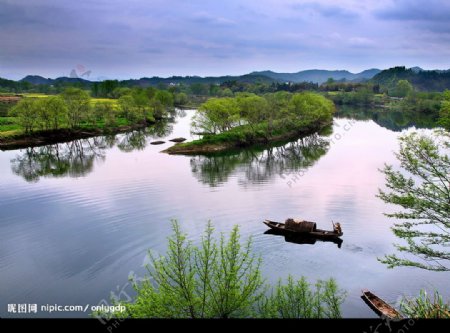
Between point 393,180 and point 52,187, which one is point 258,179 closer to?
point 52,187

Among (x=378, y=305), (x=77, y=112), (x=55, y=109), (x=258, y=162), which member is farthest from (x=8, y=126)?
(x=378, y=305)

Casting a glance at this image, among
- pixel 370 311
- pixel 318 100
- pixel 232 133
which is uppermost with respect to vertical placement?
pixel 318 100

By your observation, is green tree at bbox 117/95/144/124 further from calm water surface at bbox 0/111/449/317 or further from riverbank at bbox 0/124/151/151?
calm water surface at bbox 0/111/449/317

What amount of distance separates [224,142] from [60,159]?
138ft

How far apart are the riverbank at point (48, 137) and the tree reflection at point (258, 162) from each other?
171 feet

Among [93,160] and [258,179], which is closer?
[258,179]

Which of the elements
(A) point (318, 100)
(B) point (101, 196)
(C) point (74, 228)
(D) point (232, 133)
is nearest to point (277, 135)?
(D) point (232, 133)

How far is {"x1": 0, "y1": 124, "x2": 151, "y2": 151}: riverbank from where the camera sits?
107963 mm

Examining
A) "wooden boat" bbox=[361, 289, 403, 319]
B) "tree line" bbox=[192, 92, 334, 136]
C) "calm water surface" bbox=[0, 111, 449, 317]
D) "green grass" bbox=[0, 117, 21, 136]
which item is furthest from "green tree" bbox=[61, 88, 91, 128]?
"wooden boat" bbox=[361, 289, 403, 319]

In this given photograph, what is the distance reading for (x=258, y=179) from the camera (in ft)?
230

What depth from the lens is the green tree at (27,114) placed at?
111m

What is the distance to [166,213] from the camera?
5084cm

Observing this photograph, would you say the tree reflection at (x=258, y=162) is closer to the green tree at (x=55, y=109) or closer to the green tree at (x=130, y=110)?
the green tree at (x=55, y=109)

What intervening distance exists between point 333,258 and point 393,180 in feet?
50.7
